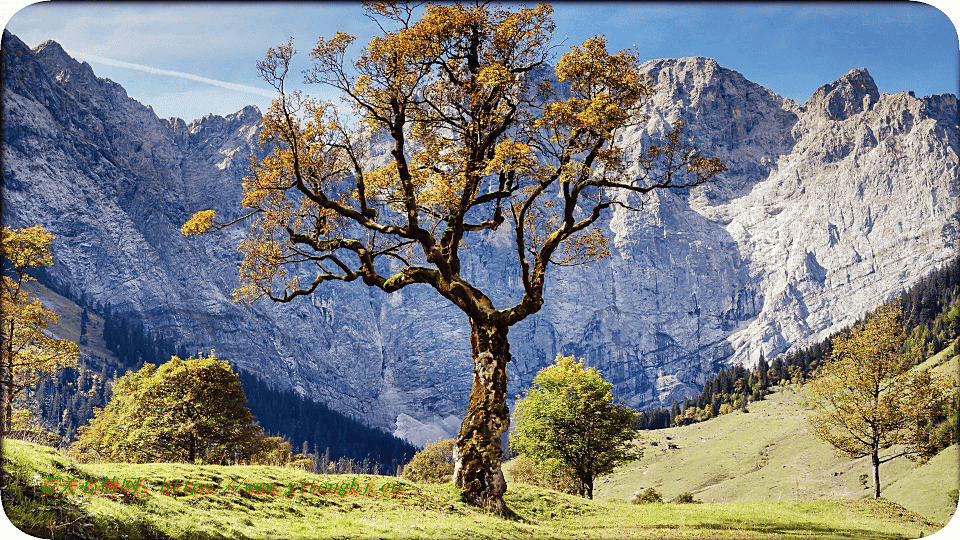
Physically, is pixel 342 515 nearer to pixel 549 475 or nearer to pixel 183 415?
pixel 183 415

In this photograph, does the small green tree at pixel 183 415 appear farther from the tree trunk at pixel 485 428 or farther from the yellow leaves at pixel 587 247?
the yellow leaves at pixel 587 247

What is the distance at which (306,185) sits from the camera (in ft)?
90.0

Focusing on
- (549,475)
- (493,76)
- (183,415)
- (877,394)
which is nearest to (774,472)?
(549,475)

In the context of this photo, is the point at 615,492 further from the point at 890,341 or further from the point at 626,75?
the point at 626,75

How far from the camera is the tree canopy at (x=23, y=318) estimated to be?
26766 millimetres

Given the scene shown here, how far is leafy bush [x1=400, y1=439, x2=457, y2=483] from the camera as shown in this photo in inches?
4466

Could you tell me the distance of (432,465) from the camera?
→ 115m

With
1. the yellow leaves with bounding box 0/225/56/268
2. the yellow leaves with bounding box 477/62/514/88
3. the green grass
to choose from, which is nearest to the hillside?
the green grass

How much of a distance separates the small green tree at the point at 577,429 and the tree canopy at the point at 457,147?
30032 mm

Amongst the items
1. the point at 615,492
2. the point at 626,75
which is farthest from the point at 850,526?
the point at 615,492

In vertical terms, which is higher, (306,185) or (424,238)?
(306,185)

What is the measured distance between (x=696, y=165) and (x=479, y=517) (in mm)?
15382

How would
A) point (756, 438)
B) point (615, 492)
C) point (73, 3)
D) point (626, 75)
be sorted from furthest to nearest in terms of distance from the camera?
1. point (756, 438)
2. point (615, 492)
3. point (626, 75)
4. point (73, 3)

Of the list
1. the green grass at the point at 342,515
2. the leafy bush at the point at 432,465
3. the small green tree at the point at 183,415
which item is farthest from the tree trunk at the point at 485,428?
the leafy bush at the point at 432,465
